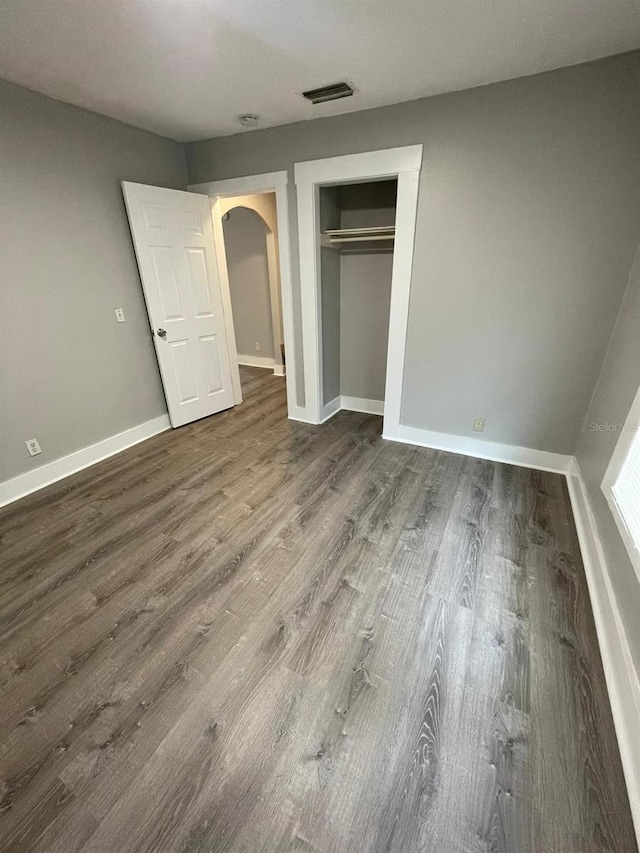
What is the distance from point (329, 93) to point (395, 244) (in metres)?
0.99

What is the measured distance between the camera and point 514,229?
2.32m

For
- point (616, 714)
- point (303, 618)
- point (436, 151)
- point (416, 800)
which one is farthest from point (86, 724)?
point (436, 151)

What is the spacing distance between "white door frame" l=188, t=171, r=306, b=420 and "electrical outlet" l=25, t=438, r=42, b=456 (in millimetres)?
1974

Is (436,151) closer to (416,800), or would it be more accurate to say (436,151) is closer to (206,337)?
(206,337)

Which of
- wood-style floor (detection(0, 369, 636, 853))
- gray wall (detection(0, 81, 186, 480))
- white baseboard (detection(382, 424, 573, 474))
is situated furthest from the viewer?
white baseboard (detection(382, 424, 573, 474))

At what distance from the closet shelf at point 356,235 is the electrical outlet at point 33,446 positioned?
9.10 feet

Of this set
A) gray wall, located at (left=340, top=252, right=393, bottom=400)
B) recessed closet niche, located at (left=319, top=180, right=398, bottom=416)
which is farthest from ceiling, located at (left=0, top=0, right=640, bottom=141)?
gray wall, located at (left=340, top=252, right=393, bottom=400)

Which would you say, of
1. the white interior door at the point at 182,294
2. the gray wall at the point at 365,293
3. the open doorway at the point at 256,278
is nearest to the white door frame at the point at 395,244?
the gray wall at the point at 365,293

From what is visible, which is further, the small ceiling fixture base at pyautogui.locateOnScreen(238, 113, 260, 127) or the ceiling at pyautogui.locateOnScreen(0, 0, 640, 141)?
the small ceiling fixture base at pyautogui.locateOnScreen(238, 113, 260, 127)

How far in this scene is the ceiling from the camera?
150 centimetres

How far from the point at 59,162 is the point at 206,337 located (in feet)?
5.26

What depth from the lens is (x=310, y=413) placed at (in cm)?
361

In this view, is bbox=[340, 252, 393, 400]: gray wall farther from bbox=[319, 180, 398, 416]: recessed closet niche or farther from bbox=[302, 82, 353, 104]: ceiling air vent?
bbox=[302, 82, 353, 104]: ceiling air vent

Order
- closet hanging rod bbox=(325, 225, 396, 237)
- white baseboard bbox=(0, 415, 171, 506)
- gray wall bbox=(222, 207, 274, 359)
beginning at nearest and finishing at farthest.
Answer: white baseboard bbox=(0, 415, 171, 506) < closet hanging rod bbox=(325, 225, 396, 237) < gray wall bbox=(222, 207, 274, 359)
